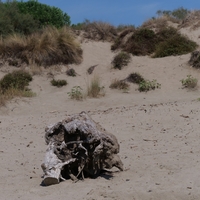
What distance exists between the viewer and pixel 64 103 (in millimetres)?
15094

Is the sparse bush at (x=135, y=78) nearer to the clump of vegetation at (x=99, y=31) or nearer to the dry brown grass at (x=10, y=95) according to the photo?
the dry brown grass at (x=10, y=95)

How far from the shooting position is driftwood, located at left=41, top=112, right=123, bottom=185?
20.6 ft

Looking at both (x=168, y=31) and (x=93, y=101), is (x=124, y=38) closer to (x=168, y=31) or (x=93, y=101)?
(x=168, y=31)

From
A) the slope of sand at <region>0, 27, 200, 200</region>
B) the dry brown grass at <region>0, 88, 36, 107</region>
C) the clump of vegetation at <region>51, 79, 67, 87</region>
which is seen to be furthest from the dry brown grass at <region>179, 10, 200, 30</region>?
the dry brown grass at <region>0, 88, 36, 107</region>

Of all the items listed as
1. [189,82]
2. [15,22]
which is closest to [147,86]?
[189,82]

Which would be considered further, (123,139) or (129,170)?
(123,139)

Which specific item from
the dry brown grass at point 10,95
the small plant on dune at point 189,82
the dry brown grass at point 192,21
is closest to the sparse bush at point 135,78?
the small plant on dune at point 189,82

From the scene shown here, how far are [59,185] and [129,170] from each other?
1.12 meters

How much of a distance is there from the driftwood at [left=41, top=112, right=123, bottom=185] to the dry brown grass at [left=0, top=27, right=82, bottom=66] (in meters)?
13.6

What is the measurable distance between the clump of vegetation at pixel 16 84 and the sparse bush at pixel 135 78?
12.3ft

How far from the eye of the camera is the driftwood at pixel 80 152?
628 cm

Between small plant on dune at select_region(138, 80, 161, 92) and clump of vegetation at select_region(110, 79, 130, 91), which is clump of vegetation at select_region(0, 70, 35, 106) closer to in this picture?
clump of vegetation at select_region(110, 79, 130, 91)

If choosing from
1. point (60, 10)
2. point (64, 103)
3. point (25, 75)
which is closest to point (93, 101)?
point (64, 103)

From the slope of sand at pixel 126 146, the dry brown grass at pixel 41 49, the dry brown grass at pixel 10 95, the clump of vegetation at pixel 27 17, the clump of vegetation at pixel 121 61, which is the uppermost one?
the clump of vegetation at pixel 27 17
